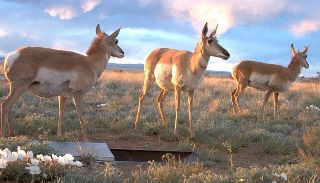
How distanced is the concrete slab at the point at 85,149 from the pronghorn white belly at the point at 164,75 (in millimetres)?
3403

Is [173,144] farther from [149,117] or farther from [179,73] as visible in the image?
[149,117]

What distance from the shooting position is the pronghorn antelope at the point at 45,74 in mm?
9023

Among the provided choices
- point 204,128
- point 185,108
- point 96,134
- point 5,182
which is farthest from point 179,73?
point 5,182

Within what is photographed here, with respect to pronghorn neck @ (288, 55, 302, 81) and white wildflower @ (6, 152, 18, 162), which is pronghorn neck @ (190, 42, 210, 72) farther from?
pronghorn neck @ (288, 55, 302, 81)

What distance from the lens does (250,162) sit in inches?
400

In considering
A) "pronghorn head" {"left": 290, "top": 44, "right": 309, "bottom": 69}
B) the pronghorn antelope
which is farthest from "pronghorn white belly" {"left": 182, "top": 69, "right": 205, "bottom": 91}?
"pronghorn head" {"left": 290, "top": 44, "right": 309, "bottom": 69}

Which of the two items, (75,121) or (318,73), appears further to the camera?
(318,73)

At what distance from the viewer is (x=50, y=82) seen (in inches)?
370

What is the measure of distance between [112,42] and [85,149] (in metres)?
3.23

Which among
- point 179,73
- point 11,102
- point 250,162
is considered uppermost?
point 179,73

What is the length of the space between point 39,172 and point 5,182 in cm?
68

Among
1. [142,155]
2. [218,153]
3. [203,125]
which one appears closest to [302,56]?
[203,125]

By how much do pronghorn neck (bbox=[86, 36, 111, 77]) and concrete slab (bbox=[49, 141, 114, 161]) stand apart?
2033 mm

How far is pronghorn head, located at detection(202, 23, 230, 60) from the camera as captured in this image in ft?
38.3
